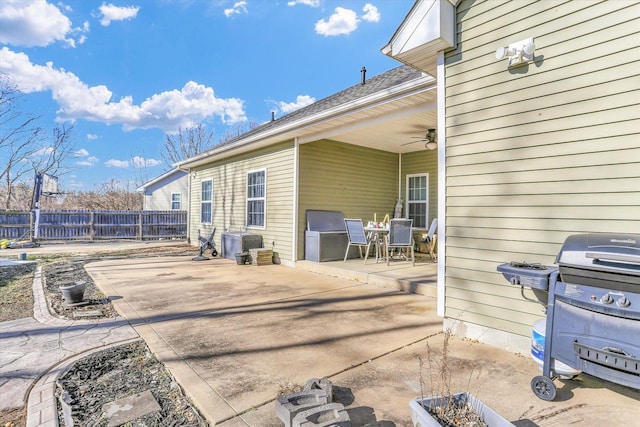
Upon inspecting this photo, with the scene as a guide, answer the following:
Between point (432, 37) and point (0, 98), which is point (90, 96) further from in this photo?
point (432, 37)

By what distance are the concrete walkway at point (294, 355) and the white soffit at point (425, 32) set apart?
2712 millimetres

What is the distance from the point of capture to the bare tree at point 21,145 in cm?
1451

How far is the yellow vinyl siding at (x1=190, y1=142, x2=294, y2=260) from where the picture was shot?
705cm

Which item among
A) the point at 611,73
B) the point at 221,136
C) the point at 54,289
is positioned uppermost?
the point at 221,136

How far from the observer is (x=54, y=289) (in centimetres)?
494

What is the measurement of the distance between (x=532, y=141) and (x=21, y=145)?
899 inches

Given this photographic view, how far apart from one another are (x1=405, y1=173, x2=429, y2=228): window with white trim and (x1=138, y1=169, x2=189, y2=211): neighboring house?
15.7m

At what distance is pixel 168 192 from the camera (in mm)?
20234

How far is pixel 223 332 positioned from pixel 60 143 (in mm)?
22644

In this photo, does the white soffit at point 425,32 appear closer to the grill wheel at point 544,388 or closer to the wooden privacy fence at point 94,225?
the grill wheel at point 544,388

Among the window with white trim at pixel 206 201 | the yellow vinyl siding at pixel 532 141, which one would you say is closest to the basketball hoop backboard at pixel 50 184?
the window with white trim at pixel 206 201

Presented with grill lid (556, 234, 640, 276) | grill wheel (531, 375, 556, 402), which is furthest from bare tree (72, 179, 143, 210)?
grill lid (556, 234, 640, 276)

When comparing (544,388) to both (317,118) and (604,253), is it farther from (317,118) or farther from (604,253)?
(317,118)

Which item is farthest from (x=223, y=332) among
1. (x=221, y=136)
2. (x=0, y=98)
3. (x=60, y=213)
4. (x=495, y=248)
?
(x=221, y=136)
